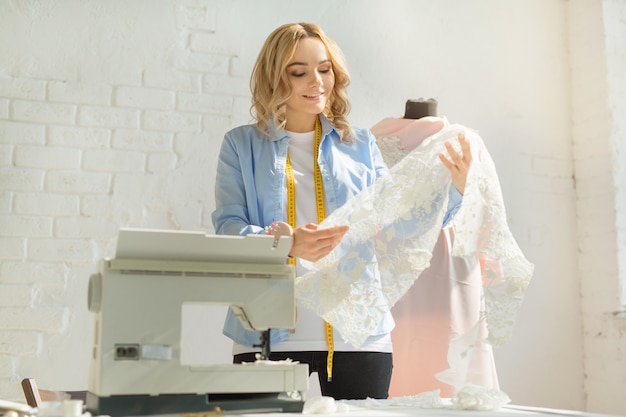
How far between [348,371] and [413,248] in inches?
13.9

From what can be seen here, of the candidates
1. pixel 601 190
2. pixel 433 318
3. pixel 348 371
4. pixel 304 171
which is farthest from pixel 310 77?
pixel 601 190

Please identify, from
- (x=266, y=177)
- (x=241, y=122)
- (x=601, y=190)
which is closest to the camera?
(x=266, y=177)

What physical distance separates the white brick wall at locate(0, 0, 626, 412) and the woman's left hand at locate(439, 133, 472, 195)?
140 centimetres

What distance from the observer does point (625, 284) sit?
148 inches

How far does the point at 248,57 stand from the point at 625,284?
6.65 ft

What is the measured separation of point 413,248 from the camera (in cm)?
207

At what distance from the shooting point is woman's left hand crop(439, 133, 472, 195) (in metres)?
2.05

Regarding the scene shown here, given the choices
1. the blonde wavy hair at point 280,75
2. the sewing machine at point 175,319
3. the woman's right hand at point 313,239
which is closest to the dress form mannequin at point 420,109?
the blonde wavy hair at point 280,75

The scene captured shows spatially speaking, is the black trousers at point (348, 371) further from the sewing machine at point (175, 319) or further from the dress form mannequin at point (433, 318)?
the dress form mannequin at point (433, 318)

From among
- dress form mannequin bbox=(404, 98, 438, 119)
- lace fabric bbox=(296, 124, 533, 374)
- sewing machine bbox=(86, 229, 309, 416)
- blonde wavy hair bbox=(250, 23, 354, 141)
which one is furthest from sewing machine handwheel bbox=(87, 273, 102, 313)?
dress form mannequin bbox=(404, 98, 438, 119)

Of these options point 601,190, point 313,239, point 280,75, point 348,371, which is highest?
point 280,75

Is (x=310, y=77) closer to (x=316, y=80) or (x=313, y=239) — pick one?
(x=316, y=80)

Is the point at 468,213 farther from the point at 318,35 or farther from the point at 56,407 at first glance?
the point at 56,407

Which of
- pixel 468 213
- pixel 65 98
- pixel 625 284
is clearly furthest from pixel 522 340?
pixel 65 98
